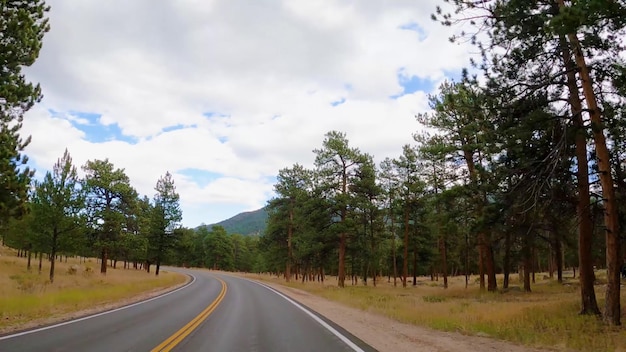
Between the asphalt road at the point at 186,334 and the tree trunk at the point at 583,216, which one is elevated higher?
the tree trunk at the point at 583,216

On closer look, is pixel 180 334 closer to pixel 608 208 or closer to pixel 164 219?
pixel 608 208

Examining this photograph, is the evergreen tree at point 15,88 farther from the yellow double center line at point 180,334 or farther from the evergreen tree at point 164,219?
the evergreen tree at point 164,219

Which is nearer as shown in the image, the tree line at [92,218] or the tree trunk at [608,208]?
the tree trunk at [608,208]

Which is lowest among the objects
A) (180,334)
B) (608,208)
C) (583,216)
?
(180,334)

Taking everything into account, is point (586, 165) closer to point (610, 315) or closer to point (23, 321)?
point (610, 315)

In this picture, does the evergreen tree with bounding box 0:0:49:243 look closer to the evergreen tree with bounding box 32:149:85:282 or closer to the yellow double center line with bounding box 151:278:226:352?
the yellow double center line with bounding box 151:278:226:352

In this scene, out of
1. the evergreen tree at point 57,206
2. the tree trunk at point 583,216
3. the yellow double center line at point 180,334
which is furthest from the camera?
the evergreen tree at point 57,206

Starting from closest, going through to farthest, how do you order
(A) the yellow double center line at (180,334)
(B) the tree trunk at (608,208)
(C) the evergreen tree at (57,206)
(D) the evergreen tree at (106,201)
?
1. (A) the yellow double center line at (180,334)
2. (B) the tree trunk at (608,208)
3. (C) the evergreen tree at (57,206)
4. (D) the evergreen tree at (106,201)

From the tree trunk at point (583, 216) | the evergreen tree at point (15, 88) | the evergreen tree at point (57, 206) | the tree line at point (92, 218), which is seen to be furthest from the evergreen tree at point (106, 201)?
the tree trunk at point (583, 216)

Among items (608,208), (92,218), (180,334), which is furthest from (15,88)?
(92,218)

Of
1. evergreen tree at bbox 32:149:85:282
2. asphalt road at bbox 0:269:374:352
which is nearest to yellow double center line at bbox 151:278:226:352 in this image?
asphalt road at bbox 0:269:374:352

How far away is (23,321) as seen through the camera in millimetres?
12258

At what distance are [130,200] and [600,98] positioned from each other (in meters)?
45.6

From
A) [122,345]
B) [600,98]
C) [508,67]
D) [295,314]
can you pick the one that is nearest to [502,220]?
[600,98]
